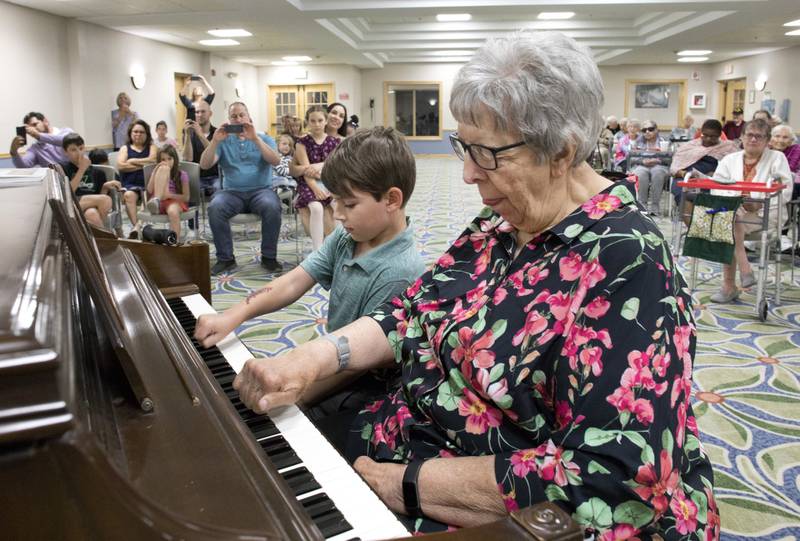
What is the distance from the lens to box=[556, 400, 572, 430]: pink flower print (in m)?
1.00

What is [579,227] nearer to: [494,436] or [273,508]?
[494,436]

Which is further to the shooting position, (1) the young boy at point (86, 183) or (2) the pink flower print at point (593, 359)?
(1) the young boy at point (86, 183)

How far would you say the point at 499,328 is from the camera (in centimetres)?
112

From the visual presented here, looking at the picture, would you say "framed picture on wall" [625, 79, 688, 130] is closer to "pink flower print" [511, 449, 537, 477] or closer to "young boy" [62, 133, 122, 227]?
"young boy" [62, 133, 122, 227]

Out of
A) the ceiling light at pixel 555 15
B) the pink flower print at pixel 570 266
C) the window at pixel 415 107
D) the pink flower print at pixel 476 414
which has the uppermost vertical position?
the ceiling light at pixel 555 15

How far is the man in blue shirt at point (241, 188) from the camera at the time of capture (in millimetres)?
5418

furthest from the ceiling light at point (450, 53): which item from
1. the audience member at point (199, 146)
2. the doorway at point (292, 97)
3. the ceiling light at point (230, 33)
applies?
the audience member at point (199, 146)

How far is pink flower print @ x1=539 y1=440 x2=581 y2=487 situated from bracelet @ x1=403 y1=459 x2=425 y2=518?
23cm

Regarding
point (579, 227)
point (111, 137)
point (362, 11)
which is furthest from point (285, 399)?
point (111, 137)

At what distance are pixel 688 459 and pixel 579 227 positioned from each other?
447 mm

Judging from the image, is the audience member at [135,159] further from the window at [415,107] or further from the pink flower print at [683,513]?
the window at [415,107]

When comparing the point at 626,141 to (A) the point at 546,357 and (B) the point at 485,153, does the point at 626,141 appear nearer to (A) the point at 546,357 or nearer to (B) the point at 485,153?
(B) the point at 485,153

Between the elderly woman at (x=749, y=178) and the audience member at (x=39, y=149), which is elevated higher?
the audience member at (x=39, y=149)

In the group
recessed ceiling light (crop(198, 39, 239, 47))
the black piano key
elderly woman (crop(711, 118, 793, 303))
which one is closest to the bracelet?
the black piano key
